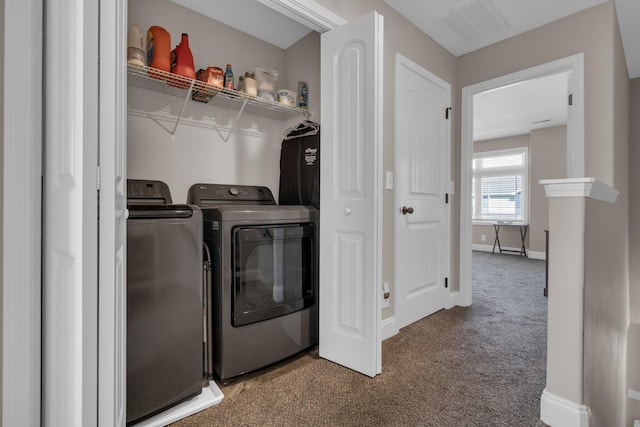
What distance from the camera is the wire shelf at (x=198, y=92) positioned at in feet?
5.65

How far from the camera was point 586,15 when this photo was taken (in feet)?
7.84

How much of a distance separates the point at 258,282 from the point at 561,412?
1531 millimetres

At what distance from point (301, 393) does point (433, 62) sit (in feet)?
9.16

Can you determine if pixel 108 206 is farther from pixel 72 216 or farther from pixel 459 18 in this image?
pixel 459 18

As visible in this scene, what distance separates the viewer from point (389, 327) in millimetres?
2320

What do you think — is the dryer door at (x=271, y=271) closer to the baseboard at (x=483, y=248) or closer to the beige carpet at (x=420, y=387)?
the beige carpet at (x=420, y=387)

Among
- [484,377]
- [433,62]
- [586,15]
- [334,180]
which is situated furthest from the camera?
[433,62]

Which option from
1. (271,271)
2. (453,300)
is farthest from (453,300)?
(271,271)

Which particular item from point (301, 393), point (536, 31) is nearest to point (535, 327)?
point (301, 393)

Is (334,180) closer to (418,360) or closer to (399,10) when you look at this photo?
(418,360)

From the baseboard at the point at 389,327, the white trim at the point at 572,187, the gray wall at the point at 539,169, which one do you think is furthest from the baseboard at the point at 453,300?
the gray wall at the point at 539,169

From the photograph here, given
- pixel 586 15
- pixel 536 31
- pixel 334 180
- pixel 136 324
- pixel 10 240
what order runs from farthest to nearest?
pixel 536 31 → pixel 586 15 → pixel 334 180 → pixel 136 324 → pixel 10 240

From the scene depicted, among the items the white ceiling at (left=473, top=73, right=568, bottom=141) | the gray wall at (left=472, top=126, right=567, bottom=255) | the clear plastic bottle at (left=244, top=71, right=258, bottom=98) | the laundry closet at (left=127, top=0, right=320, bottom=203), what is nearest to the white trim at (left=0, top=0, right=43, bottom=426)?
the laundry closet at (left=127, top=0, right=320, bottom=203)

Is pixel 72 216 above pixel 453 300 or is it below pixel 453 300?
above
